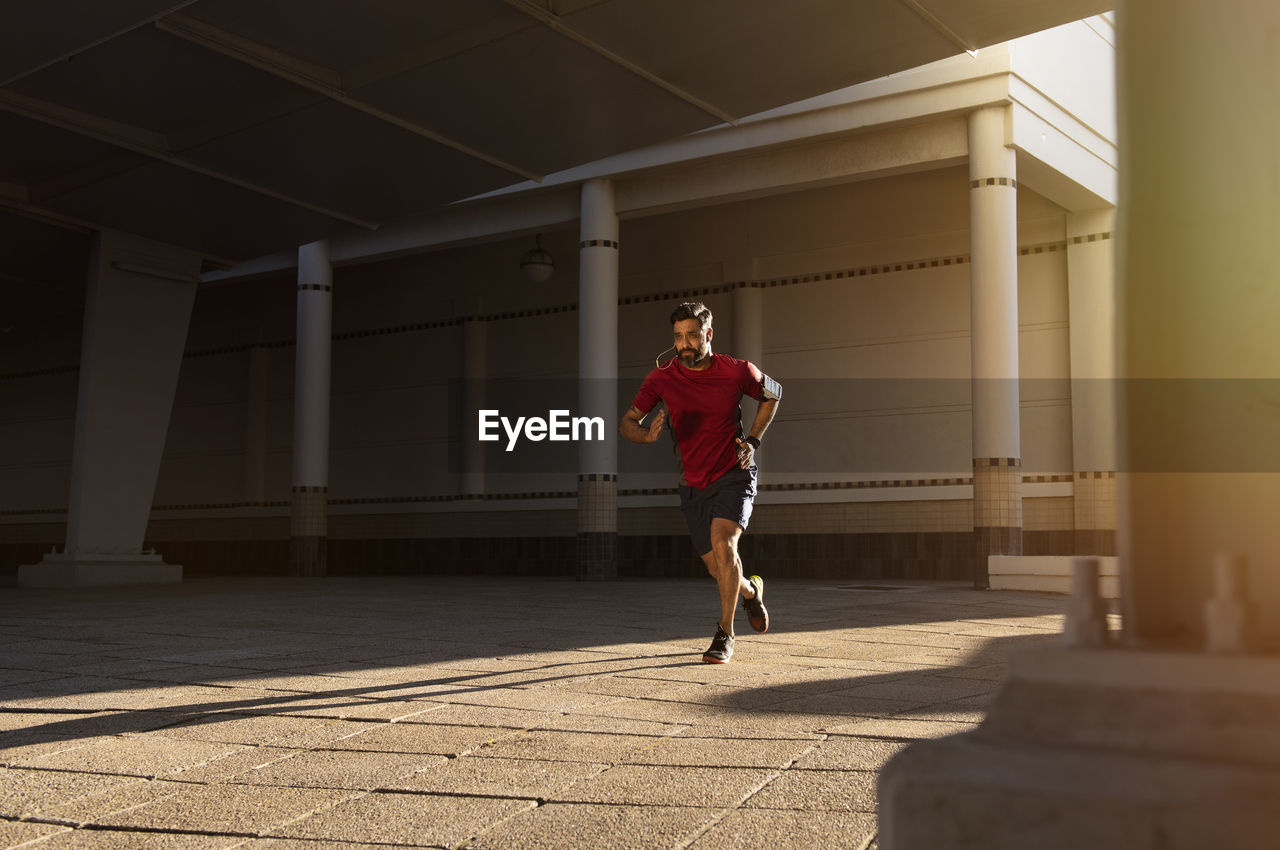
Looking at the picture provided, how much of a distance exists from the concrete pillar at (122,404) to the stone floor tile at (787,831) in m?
13.5

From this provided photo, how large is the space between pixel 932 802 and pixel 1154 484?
0.40 meters

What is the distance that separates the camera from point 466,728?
3656 millimetres

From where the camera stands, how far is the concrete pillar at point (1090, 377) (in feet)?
49.3

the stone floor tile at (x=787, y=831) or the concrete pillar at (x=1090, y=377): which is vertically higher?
the concrete pillar at (x=1090, y=377)

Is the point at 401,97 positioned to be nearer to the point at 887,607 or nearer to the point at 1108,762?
the point at 887,607

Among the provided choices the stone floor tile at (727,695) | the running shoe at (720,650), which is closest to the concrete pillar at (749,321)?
the running shoe at (720,650)

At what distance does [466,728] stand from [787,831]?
60.3 inches

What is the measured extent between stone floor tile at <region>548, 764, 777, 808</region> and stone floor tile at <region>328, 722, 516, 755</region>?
557mm

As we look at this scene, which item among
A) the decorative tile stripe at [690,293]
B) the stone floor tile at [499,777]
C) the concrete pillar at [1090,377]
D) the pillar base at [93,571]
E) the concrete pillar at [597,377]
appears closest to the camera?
the stone floor tile at [499,777]

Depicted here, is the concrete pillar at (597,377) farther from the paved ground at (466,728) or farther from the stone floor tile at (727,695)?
the stone floor tile at (727,695)

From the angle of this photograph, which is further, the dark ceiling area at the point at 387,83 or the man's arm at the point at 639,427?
the dark ceiling area at the point at 387,83

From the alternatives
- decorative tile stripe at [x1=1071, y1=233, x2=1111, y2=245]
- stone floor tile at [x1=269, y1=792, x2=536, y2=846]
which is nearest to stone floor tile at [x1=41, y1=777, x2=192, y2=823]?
stone floor tile at [x1=269, y1=792, x2=536, y2=846]

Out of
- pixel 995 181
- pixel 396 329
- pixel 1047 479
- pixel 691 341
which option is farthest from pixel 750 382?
pixel 396 329

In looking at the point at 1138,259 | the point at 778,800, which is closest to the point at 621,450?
the point at 778,800
